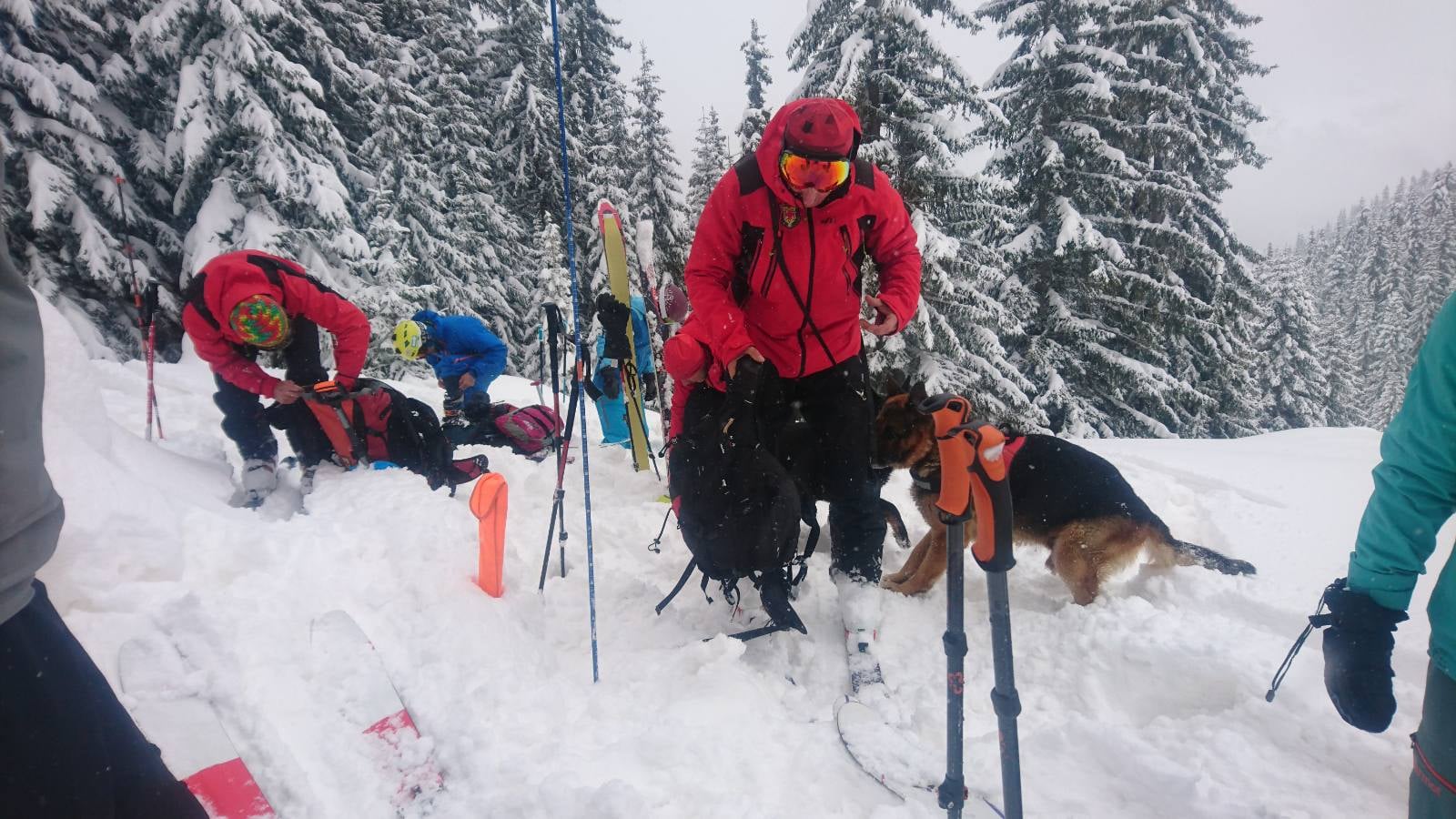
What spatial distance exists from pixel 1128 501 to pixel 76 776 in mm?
4451

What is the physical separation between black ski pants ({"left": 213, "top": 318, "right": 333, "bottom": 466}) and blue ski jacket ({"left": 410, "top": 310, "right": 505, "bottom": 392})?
211 centimetres

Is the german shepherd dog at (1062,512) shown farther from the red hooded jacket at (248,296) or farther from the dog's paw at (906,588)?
the red hooded jacket at (248,296)

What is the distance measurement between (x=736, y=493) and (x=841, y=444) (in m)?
0.61

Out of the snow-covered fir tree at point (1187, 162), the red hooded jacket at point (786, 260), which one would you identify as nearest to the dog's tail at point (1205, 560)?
the red hooded jacket at point (786, 260)

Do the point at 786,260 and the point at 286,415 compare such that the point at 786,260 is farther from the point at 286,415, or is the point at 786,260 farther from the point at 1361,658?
the point at 286,415

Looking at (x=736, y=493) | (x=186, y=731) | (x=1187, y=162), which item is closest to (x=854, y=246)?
(x=736, y=493)

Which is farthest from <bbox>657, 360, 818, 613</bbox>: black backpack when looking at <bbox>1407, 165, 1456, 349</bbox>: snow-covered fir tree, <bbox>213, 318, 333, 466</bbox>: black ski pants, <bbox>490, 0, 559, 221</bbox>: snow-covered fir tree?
<bbox>1407, 165, 1456, 349</bbox>: snow-covered fir tree

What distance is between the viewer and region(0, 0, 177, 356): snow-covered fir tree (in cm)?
972

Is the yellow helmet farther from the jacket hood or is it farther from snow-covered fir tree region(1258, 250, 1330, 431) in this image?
snow-covered fir tree region(1258, 250, 1330, 431)

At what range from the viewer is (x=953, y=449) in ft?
5.29

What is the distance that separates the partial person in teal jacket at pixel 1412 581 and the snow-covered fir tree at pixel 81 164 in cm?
1297

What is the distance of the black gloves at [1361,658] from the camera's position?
1.54 m

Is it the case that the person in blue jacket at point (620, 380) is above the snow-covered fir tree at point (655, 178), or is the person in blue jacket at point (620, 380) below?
below

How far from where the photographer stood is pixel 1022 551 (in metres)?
4.48
